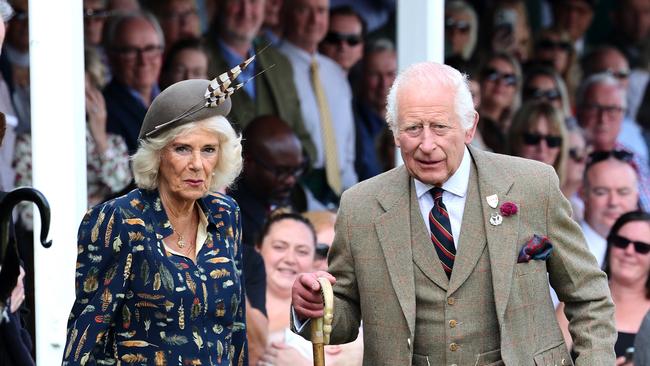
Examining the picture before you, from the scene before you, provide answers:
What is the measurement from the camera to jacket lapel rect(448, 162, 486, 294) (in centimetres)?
341

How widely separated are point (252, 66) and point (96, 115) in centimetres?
104

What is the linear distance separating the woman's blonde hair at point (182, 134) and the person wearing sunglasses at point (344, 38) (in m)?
3.34

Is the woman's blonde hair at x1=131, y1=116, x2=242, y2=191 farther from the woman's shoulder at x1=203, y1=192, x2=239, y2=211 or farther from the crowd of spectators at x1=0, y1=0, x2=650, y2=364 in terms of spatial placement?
the crowd of spectators at x1=0, y1=0, x2=650, y2=364

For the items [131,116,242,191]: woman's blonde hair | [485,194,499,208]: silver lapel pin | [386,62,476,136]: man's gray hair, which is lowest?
[485,194,499,208]: silver lapel pin

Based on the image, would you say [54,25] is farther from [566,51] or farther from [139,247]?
[566,51]

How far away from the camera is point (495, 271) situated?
3.42m

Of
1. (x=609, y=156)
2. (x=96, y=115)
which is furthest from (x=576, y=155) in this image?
(x=96, y=115)

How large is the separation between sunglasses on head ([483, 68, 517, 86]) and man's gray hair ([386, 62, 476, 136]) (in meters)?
4.19

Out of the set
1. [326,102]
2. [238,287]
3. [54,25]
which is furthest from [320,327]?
[326,102]

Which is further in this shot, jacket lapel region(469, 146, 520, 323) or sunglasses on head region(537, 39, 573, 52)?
sunglasses on head region(537, 39, 573, 52)

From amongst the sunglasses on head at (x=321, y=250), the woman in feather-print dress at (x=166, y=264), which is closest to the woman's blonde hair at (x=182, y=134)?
the woman in feather-print dress at (x=166, y=264)

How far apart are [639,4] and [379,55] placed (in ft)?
7.73

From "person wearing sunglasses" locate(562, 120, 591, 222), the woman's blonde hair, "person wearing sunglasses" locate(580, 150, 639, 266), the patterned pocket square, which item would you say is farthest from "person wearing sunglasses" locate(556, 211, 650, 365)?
the woman's blonde hair

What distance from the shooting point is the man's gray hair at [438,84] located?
11.4 feet
